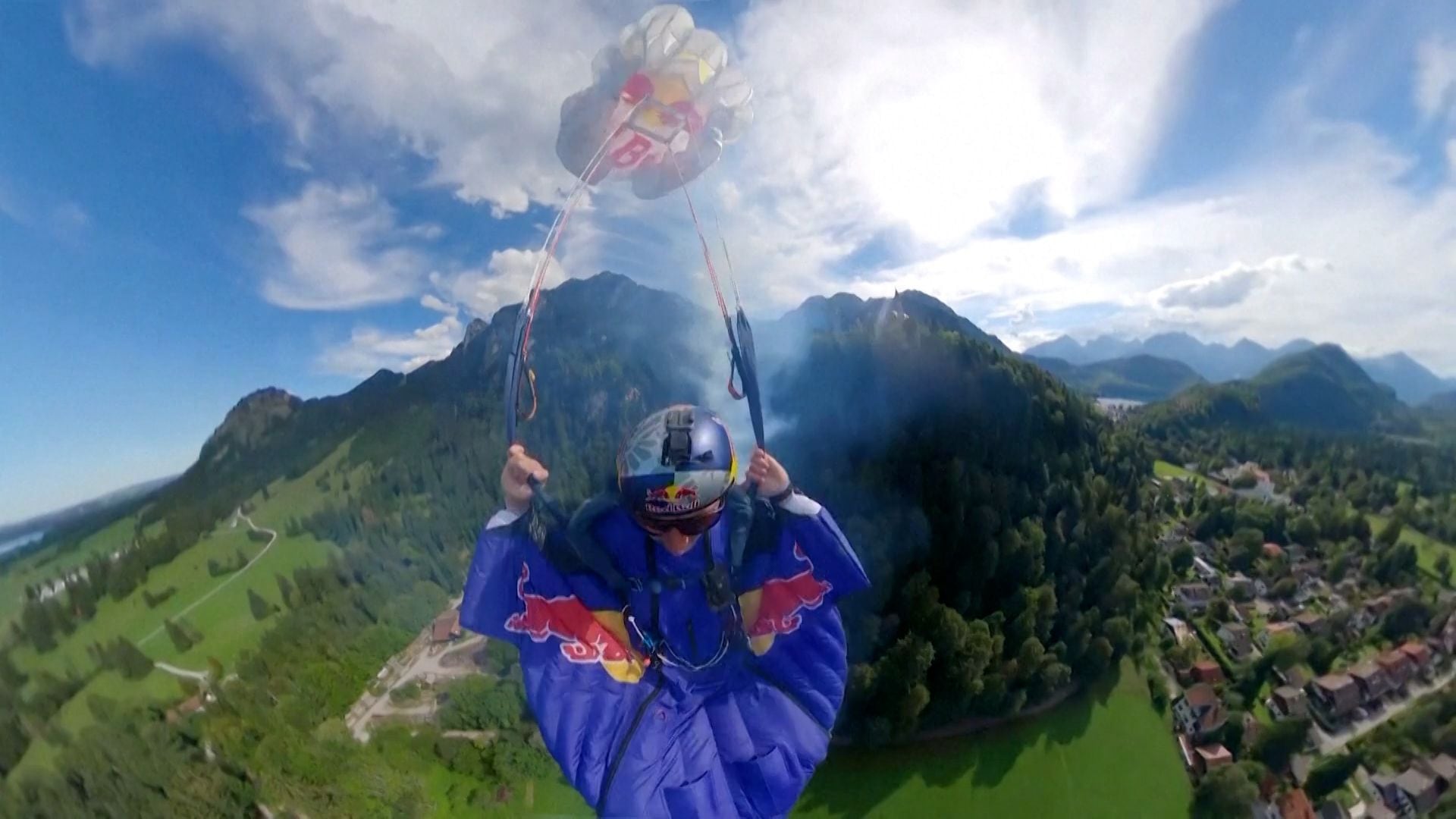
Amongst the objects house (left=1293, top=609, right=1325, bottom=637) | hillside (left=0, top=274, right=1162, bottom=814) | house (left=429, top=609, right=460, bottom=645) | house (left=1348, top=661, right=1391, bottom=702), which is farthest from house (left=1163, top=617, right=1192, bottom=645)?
house (left=429, top=609, right=460, bottom=645)

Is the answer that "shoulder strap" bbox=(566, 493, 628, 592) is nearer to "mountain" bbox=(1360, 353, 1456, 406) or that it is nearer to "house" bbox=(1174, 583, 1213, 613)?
"house" bbox=(1174, 583, 1213, 613)

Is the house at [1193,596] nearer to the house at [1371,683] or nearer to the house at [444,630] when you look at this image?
the house at [1371,683]

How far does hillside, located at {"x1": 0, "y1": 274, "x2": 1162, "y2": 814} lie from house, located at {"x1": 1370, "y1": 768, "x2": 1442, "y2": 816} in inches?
152

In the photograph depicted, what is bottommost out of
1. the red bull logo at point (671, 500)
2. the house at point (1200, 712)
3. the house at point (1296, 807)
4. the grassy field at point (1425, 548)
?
the house at point (1296, 807)

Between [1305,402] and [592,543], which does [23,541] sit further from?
[1305,402]

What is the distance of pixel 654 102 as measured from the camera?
2.51m

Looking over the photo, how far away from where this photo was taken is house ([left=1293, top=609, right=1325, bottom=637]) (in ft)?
41.4

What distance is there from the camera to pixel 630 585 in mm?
1491

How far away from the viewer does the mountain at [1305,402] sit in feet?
92.2

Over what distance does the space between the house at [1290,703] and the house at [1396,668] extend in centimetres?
209

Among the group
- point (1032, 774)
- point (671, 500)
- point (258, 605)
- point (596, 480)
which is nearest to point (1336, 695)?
point (1032, 774)

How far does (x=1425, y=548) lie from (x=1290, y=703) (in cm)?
1019

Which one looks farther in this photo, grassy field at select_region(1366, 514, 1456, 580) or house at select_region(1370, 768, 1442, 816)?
grassy field at select_region(1366, 514, 1456, 580)

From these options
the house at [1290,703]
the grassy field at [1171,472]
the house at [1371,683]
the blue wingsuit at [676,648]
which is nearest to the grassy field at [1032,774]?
the house at [1290,703]
